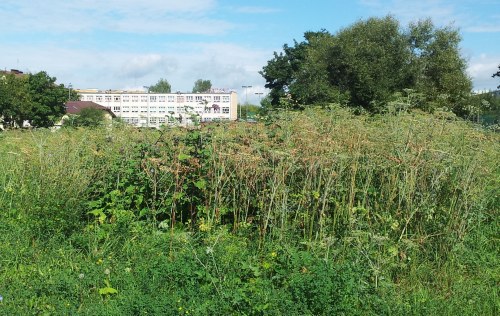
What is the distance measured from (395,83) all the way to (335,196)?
1351 inches

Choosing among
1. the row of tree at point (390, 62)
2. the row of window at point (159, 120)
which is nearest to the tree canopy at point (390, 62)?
the row of tree at point (390, 62)

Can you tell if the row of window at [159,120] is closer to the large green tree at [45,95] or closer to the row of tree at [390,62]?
the row of tree at [390,62]

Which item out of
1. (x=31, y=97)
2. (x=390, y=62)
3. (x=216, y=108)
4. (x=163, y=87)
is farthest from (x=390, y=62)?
(x=163, y=87)

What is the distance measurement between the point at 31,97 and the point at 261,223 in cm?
6053

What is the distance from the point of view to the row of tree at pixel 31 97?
54625 millimetres

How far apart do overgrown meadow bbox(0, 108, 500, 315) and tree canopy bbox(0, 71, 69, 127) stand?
47734mm

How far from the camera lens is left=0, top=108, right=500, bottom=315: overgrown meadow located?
4.38 meters

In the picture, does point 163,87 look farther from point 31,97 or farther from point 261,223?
point 261,223

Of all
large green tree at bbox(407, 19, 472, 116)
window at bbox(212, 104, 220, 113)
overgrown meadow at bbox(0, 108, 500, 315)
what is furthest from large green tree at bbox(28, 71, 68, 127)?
overgrown meadow at bbox(0, 108, 500, 315)

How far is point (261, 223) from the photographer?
5473mm

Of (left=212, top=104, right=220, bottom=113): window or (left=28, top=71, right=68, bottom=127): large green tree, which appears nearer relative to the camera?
(left=212, top=104, right=220, bottom=113): window

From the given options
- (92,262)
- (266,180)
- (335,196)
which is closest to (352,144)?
(335,196)

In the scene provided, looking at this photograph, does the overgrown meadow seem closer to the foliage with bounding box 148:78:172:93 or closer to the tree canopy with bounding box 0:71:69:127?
the tree canopy with bounding box 0:71:69:127

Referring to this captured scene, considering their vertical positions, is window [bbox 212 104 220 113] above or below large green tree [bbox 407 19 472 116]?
below
